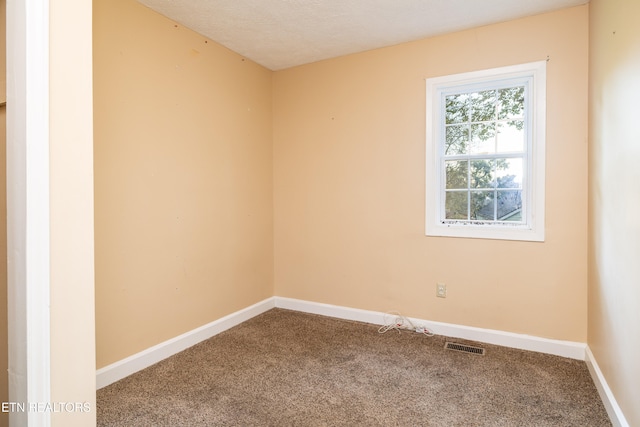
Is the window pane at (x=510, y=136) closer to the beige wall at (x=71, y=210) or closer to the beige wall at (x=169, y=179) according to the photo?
the beige wall at (x=169, y=179)

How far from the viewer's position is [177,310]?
2773 mm

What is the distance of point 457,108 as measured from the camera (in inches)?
119

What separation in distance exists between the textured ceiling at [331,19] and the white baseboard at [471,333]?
244 cm

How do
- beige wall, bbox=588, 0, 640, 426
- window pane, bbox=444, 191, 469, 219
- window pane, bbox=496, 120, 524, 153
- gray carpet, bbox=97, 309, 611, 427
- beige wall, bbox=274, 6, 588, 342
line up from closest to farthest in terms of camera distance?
1. beige wall, bbox=588, 0, 640, 426
2. gray carpet, bbox=97, 309, 611, 427
3. beige wall, bbox=274, 6, 588, 342
4. window pane, bbox=496, 120, 524, 153
5. window pane, bbox=444, 191, 469, 219

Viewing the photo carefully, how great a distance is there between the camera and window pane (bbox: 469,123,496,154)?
2.90 metres

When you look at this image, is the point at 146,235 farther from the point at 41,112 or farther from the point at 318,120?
the point at 318,120

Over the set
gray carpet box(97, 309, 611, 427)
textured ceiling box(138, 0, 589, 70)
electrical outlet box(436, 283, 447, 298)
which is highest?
textured ceiling box(138, 0, 589, 70)

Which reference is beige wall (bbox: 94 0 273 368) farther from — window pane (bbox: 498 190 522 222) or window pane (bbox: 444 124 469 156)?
window pane (bbox: 498 190 522 222)

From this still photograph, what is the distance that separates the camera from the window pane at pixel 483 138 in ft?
9.50

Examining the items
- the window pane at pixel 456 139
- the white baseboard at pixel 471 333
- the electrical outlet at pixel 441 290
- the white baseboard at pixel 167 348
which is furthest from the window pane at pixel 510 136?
the white baseboard at pixel 167 348

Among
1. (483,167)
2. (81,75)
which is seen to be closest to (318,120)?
(483,167)

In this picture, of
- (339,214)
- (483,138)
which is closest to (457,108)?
(483,138)

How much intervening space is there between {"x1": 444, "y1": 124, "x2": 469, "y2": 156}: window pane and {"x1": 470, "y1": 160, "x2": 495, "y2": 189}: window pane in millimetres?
154

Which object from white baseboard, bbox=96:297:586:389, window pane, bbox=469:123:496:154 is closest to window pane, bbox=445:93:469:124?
window pane, bbox=469:123:496:154
